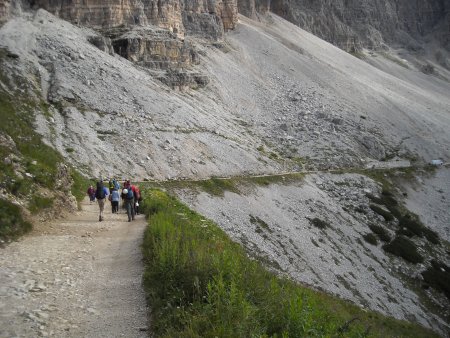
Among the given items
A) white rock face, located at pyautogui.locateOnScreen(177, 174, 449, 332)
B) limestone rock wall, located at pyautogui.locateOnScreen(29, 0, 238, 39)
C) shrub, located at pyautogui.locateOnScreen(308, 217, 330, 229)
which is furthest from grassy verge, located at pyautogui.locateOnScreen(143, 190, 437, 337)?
limestone rock wall, located at pyautogui.locateOnScreen(29, 0, 238, 39)

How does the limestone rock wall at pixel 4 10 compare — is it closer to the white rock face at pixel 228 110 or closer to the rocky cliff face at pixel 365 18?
the white rock face at pixel 228 110

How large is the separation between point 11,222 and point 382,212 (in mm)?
43453

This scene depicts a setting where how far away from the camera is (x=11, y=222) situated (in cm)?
1224

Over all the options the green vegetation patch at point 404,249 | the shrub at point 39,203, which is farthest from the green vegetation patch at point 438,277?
the shrub at point 39,203

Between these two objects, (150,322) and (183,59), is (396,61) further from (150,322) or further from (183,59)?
(150,322)

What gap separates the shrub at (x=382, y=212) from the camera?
155ft

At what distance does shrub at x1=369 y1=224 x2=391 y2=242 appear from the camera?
4281 cm

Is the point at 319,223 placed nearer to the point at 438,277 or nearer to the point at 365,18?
the point at 438,277

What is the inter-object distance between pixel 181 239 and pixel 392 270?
3261 centimetres

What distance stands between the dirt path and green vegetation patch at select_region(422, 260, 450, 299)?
3328 centimetres

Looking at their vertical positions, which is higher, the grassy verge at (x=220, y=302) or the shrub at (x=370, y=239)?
the grassy verge at (x=220, y=302)

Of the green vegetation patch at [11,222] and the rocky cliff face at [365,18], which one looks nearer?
the green vegetation patch at [11,222]

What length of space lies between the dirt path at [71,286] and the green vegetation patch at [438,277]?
3328 cm

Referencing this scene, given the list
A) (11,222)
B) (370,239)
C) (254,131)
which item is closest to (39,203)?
(11,222)
